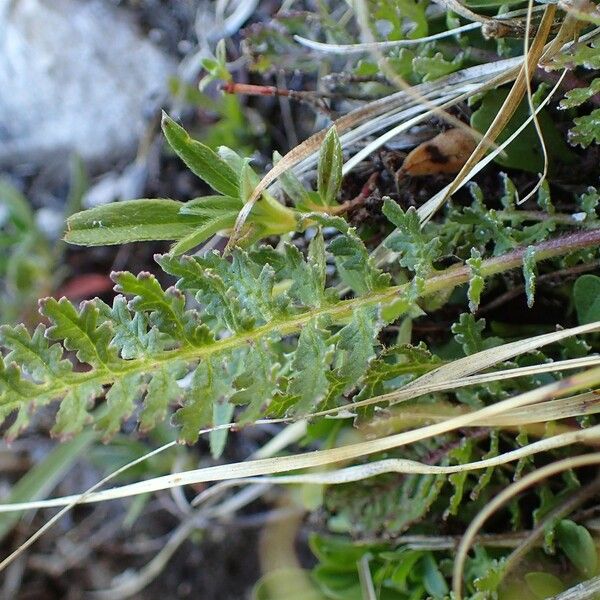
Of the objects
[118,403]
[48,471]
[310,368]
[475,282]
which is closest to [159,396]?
[118,403]

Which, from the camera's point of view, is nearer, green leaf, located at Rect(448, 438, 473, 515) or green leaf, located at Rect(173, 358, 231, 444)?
green leaf, located at Rect(173, 358, 231, 444)

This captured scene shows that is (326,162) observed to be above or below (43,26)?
below

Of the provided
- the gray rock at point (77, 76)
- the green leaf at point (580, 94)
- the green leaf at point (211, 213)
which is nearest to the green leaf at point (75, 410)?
the green leaf at point (211, 213)

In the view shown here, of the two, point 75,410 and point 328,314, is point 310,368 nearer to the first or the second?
point 328,314

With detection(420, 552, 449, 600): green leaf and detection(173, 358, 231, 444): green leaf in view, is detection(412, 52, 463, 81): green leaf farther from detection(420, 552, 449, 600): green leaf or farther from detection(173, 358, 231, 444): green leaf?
detection(420, 552, 449, 600): green leaf

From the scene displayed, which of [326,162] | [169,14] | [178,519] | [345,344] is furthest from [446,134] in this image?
[178,519]

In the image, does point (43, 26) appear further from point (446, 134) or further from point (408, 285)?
point (408, 285)

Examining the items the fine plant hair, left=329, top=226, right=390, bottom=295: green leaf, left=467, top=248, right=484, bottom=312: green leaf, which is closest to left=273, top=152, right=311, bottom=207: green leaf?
the fine plant hair
